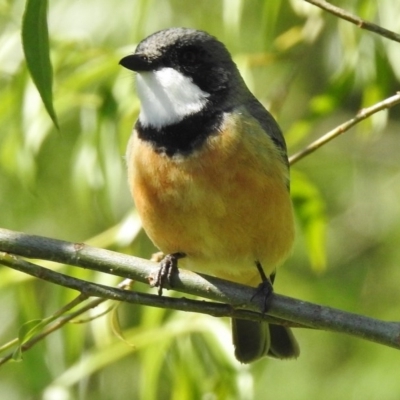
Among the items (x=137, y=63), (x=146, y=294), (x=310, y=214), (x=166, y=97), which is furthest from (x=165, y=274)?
(x=310, y=214)

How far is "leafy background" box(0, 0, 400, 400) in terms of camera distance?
5000 mm

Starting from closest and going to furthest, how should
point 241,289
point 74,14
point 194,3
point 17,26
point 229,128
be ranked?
point 241,289
point 229,128
point 17,26
point 74,14
point 194,3

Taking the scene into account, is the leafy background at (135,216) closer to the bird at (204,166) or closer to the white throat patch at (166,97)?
the bird at (204,166)

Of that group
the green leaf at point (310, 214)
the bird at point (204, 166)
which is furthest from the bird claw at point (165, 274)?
the green leaf at point (310, 214)

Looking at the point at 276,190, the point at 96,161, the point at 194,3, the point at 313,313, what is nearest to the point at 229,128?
the point at 276,190

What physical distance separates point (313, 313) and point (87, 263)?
2.85 ft

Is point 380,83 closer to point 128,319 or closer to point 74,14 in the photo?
point 74,14

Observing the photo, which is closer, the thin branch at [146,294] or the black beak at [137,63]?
the thin branch at [146,294]

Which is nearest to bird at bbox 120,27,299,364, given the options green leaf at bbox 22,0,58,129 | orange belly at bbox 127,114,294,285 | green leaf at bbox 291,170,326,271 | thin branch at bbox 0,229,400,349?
orange belly at bbox 127,114,294,285

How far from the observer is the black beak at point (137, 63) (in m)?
4.57

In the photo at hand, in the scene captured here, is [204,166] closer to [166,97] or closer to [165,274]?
[166,97]

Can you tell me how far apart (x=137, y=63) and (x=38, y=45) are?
1334 mm

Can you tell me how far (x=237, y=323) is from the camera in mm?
5336

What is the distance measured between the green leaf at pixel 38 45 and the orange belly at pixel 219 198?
1.26 metres
